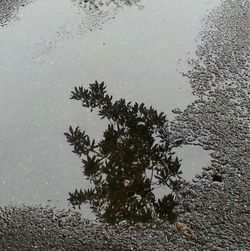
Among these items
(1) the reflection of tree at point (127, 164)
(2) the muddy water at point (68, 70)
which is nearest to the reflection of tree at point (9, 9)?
(2) the muddy water at point (68, 70)

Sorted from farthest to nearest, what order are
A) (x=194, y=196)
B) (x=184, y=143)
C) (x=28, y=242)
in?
1. (x=184, y=143)
2. (x=194, y=196)
3. (x=28, y=242)

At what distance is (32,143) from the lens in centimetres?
509

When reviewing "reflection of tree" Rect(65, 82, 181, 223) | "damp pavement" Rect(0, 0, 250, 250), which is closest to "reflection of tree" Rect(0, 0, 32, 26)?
"reflection of tree" Rect(65, 82, 181, 223)

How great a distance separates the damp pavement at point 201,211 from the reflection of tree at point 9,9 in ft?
11.6

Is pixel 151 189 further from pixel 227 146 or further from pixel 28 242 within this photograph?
pixel 28 242

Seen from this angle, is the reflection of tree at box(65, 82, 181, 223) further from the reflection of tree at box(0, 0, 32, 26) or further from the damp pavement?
the reflection of tree at box(0, 0, 32, 26)

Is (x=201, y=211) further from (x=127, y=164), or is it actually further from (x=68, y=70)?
(x=68, y=70)

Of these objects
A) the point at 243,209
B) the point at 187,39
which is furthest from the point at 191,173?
the point at 187,39

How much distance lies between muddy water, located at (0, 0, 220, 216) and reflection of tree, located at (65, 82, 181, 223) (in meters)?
0.15

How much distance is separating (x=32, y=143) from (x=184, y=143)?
1.75 meters

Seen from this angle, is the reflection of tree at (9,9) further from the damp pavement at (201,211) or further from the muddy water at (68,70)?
the damp pavement at (201,211)

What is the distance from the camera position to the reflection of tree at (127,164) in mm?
4230

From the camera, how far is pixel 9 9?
7531mm

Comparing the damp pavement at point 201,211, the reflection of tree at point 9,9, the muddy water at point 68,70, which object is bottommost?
the damp pavement at point 201,211
